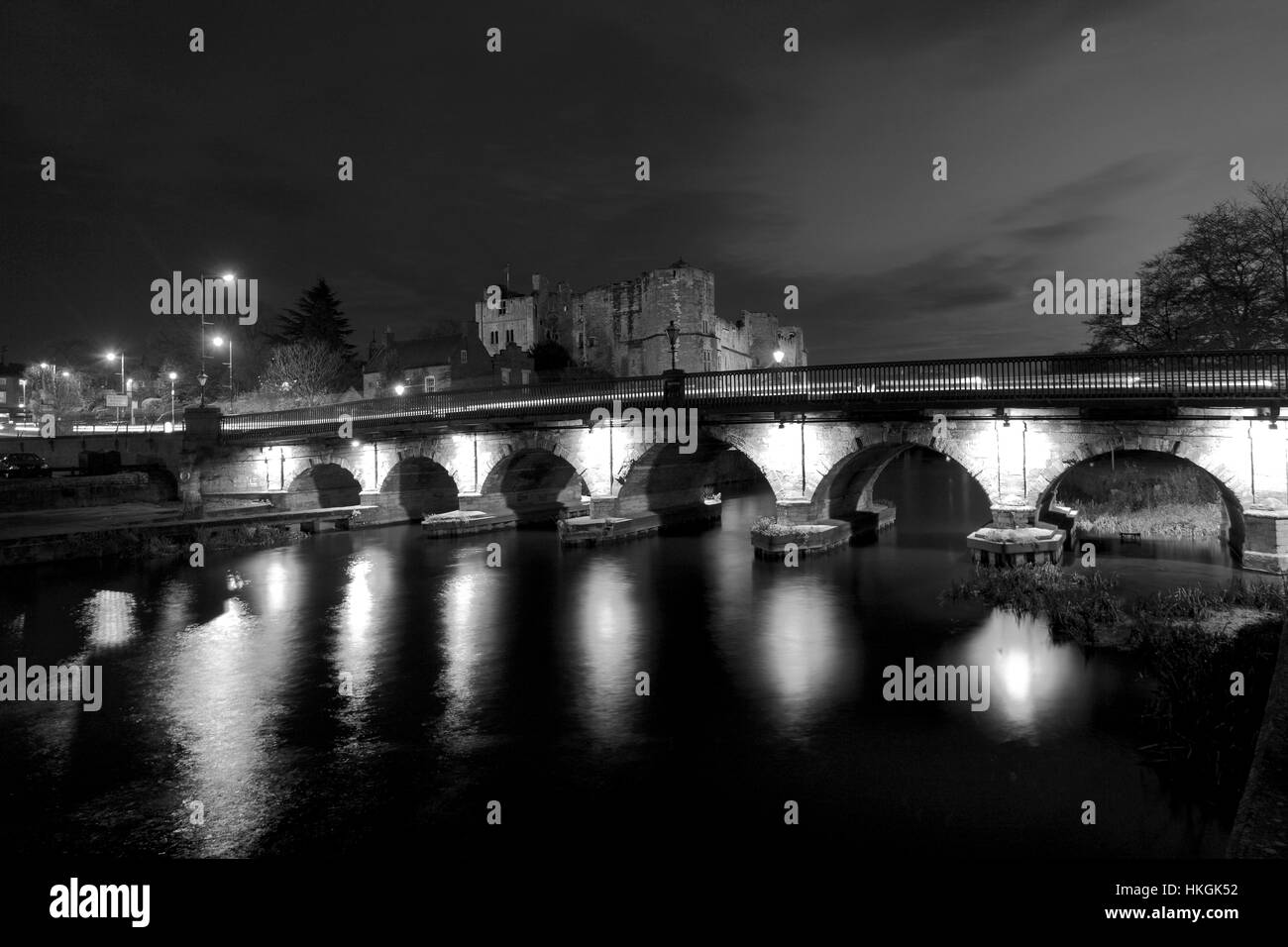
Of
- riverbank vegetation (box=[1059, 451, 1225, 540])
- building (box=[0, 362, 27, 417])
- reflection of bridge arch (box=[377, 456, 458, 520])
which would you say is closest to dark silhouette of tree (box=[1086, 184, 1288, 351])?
riverbank vegetation (box=[1059, 451, 1225, 540])

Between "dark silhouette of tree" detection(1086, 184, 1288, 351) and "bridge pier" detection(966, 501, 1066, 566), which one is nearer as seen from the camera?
"bridge pier" detection(966, 501, 1066, 566)

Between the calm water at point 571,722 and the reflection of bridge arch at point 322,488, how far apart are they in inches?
702

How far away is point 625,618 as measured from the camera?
65.7ft

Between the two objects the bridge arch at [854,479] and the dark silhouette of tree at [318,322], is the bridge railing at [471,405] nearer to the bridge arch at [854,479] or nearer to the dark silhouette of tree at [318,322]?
the bridge arch at [854,479]

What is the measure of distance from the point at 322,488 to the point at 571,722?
120ft

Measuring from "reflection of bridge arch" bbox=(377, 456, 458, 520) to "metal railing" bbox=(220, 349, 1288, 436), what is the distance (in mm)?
3805

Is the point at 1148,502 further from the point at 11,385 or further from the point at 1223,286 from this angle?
the point at 11,385

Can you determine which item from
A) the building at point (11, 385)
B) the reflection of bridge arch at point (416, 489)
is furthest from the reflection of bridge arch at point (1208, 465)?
the building at point (11, 385)

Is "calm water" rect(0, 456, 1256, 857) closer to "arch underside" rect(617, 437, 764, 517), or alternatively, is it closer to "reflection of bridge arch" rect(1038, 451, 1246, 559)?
"reflection of bridge arch" rect(1038, 451, 1246, 559)

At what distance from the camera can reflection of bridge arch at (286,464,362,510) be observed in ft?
138

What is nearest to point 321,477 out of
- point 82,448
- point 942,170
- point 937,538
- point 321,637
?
point 82,448

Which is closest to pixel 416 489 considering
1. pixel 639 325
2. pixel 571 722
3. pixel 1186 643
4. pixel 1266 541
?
pixel 571 722

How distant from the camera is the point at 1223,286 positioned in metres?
33.8

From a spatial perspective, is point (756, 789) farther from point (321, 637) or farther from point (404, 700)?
point (321, 637)
